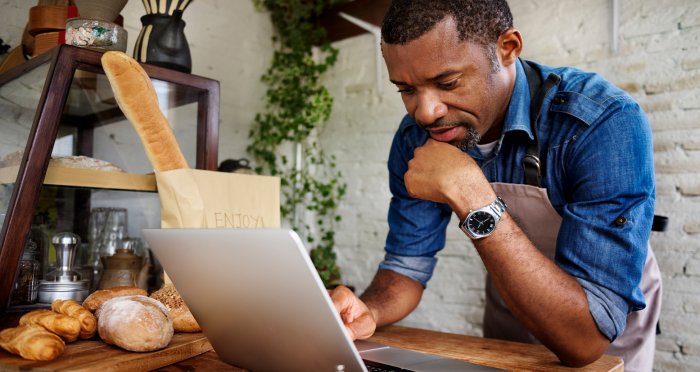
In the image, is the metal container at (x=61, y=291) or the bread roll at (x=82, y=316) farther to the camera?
the metal container at (x=61, y=291)

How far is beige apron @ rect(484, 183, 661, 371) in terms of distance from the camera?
1.16 metres

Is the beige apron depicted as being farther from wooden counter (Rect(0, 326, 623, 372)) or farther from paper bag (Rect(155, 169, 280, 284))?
paper bag (Rect(155, 169, 280, 284))

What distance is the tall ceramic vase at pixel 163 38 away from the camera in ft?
4.28

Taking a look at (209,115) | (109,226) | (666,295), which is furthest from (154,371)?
(666,295)

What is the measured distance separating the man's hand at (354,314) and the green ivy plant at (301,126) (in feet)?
6.05

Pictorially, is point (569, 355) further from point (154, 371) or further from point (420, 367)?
point (154, 371)

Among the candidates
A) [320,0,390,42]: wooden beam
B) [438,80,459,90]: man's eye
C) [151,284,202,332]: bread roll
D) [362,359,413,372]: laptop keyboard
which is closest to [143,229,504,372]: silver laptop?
[362,359,413,372]: laptop keyboard

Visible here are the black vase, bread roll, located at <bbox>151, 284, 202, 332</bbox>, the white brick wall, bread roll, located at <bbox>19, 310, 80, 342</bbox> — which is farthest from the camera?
the white brick wall

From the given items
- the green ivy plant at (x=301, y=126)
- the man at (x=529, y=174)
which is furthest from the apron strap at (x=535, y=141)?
the green ivy plant at (x=301, y=126)

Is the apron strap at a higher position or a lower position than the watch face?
higher

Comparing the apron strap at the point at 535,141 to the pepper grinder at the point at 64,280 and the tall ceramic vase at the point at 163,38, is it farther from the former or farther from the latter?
the pepper grinder at the point at 64,280

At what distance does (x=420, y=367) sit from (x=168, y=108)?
2.83 ft

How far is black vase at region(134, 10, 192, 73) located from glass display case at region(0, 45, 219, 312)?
1.4 inches

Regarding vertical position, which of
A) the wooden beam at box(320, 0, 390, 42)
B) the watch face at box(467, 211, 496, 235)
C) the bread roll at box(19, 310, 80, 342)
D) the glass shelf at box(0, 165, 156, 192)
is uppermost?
the wooden beam at box(320, 0, 390, 42)
